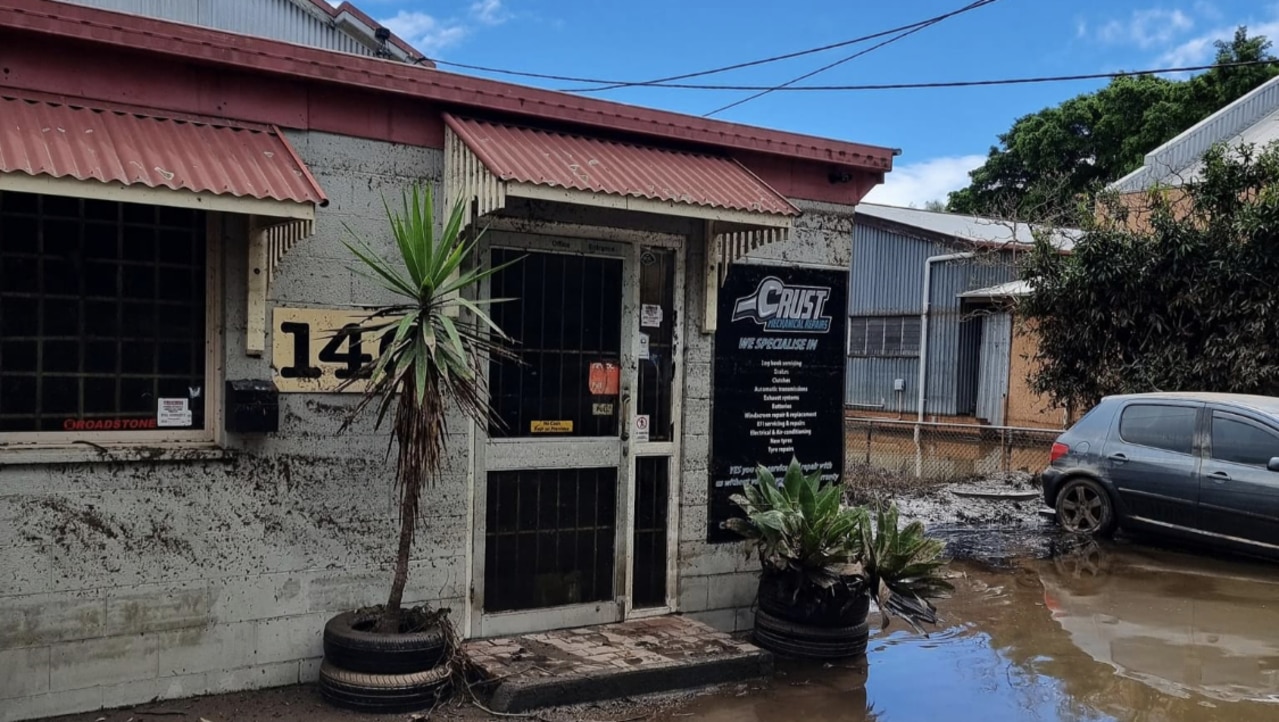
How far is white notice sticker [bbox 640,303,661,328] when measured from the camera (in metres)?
6.32

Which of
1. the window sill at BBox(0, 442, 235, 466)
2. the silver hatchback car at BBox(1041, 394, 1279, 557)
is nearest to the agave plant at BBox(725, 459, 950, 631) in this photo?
the window sill at BBox(0, 442, 235, 466)

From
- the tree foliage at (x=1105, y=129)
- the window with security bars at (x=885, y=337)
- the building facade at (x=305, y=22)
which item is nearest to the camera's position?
the building facade at (x=305, y=22)

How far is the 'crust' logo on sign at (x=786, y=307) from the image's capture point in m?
6.71

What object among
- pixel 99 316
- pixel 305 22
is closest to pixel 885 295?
pixel 305 22

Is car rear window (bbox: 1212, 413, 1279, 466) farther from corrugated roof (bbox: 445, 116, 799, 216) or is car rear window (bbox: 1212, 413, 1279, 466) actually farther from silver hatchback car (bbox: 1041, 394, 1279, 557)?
corrugated roof (bbox: 445, 116, 799, 216)

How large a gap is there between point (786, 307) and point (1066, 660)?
9.81ft

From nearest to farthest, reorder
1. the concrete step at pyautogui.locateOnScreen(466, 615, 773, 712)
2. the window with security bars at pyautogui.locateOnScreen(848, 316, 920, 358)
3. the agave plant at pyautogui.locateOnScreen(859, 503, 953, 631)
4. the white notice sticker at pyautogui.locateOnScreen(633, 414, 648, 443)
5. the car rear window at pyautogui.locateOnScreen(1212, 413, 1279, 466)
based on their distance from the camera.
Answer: the concrete step at pyautogui.locateOnScreen(466, 615, 773, 712)
the agave plant at pyautogui.locateOnScreen(859, 503, 953, 631)
the white notice sticker at pyautogui.locateOnScreen(633, 414, 648, 443)
the car rear window at pyautogui.locateOnScreen(1212, 413, 1279, 466)
the window with security bars at pyautogui.locateOnScreen(848, 316, 920, 358)

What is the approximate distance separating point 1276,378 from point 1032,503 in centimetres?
309

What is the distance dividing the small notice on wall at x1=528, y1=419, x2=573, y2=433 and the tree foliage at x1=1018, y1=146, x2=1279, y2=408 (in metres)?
8.78

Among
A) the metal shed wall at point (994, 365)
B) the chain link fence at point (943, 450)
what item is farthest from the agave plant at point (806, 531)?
the metal shed wall at point (994, 365)

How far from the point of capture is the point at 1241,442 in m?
9.50

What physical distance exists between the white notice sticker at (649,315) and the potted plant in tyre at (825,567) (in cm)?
119

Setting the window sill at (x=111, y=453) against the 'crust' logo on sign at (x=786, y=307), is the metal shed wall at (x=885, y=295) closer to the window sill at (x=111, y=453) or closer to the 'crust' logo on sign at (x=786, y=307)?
the 'crust' logo on sign at (x=786, y=307)

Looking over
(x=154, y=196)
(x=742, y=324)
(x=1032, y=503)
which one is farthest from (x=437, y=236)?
(x=1032, y=503)
